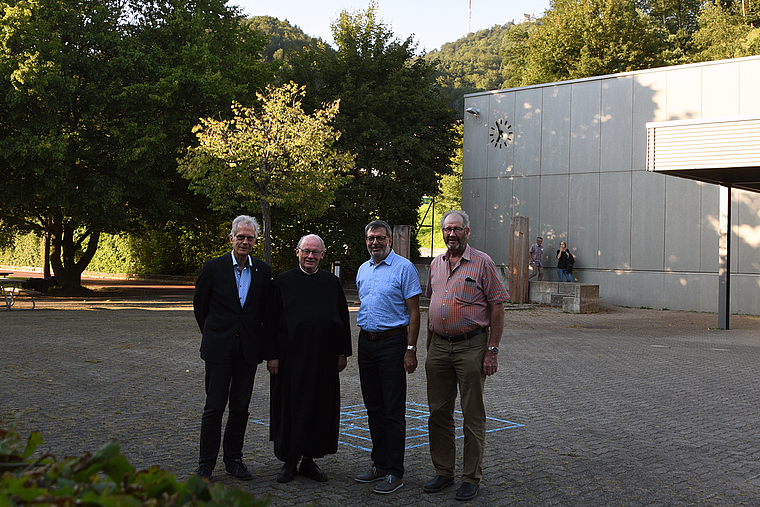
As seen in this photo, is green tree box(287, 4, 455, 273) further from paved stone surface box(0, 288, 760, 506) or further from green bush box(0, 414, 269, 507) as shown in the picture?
green bush box(0, 414, 269, 507)

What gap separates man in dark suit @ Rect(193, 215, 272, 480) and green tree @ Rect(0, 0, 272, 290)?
17480mm

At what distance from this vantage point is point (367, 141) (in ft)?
100

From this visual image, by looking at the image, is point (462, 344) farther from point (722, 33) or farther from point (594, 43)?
point (722, 33)

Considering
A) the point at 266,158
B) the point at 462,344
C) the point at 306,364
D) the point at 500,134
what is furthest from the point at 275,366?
the point at 500,134

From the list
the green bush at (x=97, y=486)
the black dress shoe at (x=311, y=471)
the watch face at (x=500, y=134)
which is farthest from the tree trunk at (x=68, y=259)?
the green bush at (x=97, y=486)

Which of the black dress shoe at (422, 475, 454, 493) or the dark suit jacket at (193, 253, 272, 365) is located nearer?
the black dress shoe at (422, 475, 454, 493)

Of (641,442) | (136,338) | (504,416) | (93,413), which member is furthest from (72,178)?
(641,442)

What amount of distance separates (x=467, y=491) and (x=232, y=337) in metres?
1.92

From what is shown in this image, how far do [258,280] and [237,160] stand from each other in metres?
15.9

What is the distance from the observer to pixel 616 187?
2561cm

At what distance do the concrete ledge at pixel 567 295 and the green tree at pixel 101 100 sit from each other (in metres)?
11.5

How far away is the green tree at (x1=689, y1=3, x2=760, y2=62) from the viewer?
38.9m

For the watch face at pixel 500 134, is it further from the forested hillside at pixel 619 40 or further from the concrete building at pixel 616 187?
the forested hillside at pixel 619 40

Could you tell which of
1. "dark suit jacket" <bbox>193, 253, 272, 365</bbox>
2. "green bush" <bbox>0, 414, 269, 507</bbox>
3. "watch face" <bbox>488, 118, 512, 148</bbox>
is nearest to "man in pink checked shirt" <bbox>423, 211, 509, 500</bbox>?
"dark suit jacket" <bbox>193, 253, 272, 365</bbox>
